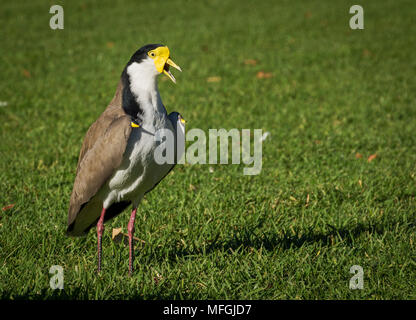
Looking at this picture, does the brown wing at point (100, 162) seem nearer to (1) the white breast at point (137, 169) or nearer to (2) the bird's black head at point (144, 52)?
(1) the white breast at point (137, 169)

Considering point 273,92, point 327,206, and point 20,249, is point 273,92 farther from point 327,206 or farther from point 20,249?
point 20,249

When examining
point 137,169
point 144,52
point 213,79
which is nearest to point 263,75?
point 213,79

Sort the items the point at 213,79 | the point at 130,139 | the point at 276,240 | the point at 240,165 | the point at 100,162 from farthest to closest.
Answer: the point at 213,79 → the point at 240,165 → the point at 276,240 → the point at 100,162 → the point at 130,139

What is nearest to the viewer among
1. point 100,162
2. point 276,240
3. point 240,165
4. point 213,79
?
point 100,162

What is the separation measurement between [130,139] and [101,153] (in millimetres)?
238

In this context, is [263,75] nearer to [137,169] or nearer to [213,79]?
[213,79]

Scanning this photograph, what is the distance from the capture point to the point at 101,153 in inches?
127

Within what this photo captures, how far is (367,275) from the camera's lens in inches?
135

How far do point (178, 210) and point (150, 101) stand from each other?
1478 millimetres

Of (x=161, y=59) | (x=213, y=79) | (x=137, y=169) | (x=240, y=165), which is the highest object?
(x=213, y=79)

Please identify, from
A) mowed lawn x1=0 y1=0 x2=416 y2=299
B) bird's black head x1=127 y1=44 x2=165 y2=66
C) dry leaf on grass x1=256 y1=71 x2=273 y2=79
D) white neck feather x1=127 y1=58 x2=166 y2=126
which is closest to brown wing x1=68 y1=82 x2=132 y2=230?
white neck feather x1=127 y1=58 x2=166 y2=126

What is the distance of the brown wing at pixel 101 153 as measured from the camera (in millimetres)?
3129

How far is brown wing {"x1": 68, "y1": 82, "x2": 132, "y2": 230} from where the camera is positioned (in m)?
3.13

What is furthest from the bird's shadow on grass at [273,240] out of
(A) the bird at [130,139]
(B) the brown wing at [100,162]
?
(B) the brown wing at [100,162]
